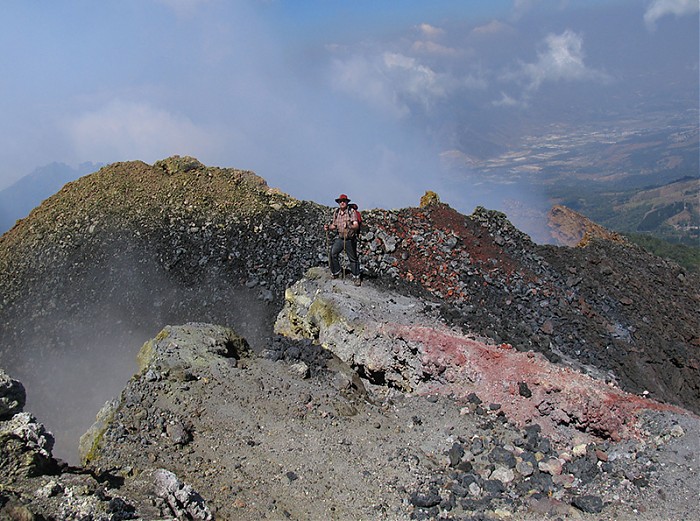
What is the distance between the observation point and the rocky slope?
14.0m

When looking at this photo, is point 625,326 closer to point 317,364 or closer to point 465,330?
point 465,330

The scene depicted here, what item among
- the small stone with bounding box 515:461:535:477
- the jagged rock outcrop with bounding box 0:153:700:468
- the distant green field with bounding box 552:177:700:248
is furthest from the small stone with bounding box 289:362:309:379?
the distant green field with bounding box 552:177:700:248

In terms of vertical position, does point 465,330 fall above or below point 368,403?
above

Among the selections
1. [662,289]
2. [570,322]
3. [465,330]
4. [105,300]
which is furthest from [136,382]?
[662,289]

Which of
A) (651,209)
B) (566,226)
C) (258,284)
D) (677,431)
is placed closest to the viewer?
(677,431)

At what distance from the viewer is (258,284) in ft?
55.8

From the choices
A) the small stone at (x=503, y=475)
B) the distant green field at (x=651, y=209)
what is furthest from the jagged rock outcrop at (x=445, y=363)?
the distant green field at (x=651, y=209)

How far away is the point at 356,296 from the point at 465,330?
105 inches

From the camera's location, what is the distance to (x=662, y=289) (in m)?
18.4

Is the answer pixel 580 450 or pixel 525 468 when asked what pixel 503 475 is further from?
pixel 580 450

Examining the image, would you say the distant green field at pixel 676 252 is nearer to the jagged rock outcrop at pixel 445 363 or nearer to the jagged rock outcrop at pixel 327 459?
the jagged rock outcrop at pixel 445 363

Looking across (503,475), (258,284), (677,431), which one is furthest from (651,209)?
(503,475)

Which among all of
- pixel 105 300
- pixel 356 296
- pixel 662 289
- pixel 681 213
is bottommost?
pixel 105 300

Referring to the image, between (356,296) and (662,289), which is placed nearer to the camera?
(356,296)
